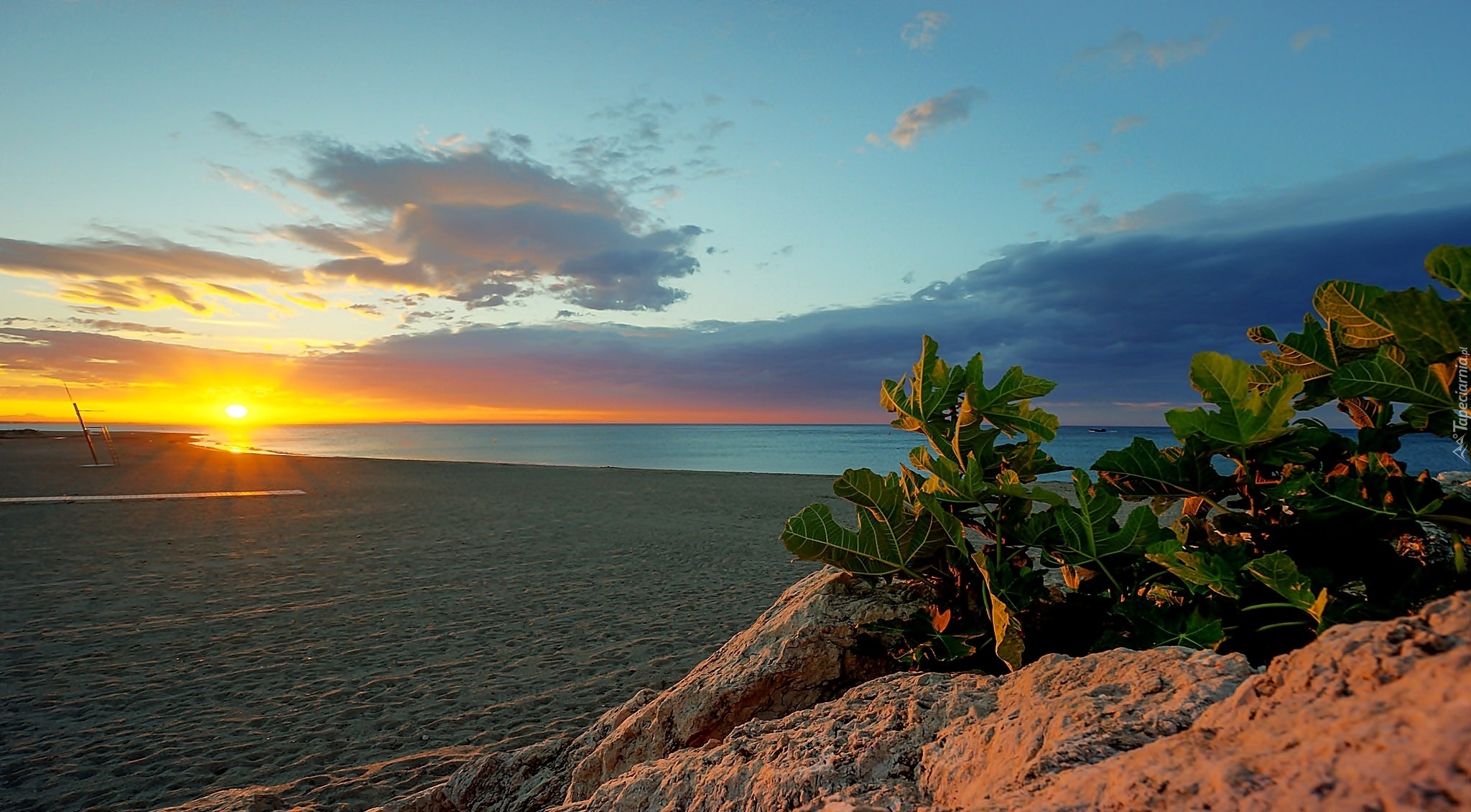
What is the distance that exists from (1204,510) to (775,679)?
3.61 ft

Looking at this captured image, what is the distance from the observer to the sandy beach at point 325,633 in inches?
185

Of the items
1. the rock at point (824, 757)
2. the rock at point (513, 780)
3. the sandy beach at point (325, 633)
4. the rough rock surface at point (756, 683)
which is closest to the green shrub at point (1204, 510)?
the rock at point (824, 757)

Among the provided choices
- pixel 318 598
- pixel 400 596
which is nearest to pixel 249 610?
pixel 318 598

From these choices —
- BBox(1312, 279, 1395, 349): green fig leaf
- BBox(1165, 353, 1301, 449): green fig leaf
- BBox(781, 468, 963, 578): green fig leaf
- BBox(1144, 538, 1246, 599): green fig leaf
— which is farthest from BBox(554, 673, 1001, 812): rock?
BBox(1312, 279, 1395, 349): green fig leaf

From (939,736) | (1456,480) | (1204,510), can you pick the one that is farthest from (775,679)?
(1456,480)

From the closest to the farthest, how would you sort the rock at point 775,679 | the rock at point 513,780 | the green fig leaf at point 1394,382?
the green fig leaf at point 1394,382 < the rock at point 775,679 < the rock at point 513,780

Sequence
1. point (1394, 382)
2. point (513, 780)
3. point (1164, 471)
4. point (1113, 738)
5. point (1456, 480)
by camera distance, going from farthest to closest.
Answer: point (513, 780)
point (1456, 480)
point (1164, 471)
point (1394, 382)
point (1113, 738)

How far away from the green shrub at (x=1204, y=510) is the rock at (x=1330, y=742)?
0.91 feet

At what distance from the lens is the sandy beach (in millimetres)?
4703

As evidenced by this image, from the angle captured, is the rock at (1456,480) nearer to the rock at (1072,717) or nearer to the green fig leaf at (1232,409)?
the green fig leaf at (1232,409)

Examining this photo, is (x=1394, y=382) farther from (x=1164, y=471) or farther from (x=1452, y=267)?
(x=1164, y=471)

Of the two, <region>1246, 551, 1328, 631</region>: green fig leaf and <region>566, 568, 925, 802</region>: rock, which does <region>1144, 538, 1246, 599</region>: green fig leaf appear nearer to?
<region>1246, 551, 1328, 631</region>: green fig leaf

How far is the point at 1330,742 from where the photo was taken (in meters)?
0.63

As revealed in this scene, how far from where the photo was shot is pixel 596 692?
5.84m
